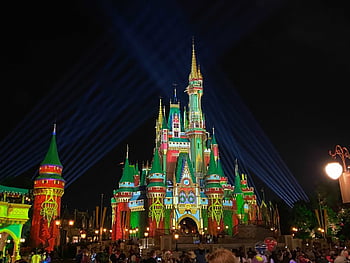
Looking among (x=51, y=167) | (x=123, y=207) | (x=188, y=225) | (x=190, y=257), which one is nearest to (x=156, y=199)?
(x=123, y=207)

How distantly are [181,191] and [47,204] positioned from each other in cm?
1969

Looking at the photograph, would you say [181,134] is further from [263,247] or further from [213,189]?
[263,247]

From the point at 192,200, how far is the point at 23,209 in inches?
1059

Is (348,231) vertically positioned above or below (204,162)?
below

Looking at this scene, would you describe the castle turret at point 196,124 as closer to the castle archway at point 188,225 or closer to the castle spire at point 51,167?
the castle archway at point 188,225

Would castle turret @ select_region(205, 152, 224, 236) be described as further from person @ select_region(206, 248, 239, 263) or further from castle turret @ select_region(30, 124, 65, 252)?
person @ select_region(206, 248, 239, 263)

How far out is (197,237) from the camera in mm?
37250

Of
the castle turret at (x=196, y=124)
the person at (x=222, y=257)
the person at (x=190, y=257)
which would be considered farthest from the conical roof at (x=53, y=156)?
the person at (x=222, y=257)

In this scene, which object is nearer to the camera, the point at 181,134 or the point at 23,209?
the point at 23,209

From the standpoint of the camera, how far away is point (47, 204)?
119 ft

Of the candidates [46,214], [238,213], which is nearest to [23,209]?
[46,214]

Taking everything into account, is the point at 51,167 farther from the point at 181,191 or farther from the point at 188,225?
the point at 188,225

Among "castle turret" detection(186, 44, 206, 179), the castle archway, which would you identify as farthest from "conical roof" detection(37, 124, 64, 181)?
"castle turret" detection(186, 44, 206, 179)

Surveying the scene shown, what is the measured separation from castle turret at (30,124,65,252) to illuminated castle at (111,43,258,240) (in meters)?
13.1
